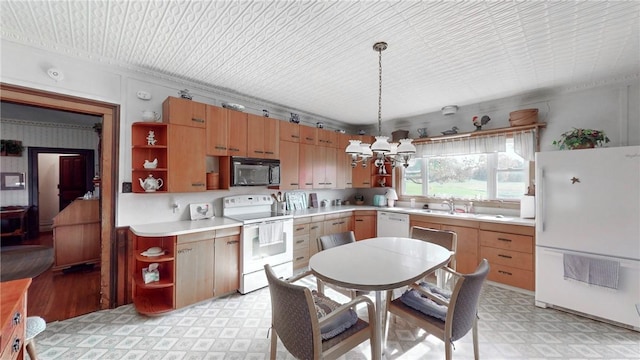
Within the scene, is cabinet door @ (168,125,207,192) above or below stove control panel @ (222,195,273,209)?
above

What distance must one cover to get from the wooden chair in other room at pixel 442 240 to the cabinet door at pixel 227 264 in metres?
2.15

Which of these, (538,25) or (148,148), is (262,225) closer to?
(148,148)

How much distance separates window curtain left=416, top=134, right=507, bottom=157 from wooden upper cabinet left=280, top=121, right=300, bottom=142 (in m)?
2.33

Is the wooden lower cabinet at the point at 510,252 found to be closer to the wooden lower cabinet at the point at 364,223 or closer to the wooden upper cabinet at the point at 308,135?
the wooden lower cabinet at the point at 364,223

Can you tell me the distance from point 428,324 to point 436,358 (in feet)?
1.57

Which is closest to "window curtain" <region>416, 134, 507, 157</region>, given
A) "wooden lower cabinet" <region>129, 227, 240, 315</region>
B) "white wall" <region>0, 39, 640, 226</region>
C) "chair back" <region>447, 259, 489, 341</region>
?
"white wall" <region>0, 39, 640, 226</region>

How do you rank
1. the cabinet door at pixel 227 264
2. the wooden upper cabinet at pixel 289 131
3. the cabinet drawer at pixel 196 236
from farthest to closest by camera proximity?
the wooden upper cabinet at pixel 289 131 → the cabinet door at pixel 227 264 → the cabinet drawer at pixel 196 236

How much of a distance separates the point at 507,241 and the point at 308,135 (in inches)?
125

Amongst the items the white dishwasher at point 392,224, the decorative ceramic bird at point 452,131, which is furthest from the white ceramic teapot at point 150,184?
the decorative ceramic bird at point 452,131

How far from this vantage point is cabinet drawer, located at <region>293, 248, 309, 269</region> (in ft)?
12.2

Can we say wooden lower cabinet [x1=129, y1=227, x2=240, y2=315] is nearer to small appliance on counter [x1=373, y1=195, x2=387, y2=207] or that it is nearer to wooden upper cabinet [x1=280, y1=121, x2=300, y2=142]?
wooden upper cabinet [x1=280, y1=121, x2=300, y2=142]

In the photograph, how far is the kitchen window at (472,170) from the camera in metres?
3.68

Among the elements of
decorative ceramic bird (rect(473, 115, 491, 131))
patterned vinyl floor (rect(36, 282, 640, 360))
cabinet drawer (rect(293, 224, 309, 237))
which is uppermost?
decorative ceramic bird (rect(473, 115, 491, 131))

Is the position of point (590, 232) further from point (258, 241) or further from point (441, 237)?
point (258, 241)
